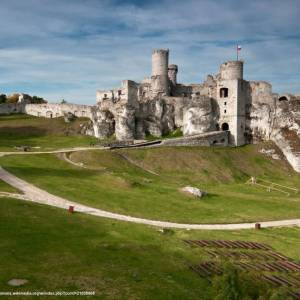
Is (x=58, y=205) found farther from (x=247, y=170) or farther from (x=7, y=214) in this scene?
(x=247, y=170)

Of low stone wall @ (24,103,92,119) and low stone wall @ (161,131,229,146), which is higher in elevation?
low stone wall @ (24,103,92,119)

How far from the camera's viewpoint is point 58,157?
6444cm

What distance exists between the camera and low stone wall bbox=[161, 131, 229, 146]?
3135 inches

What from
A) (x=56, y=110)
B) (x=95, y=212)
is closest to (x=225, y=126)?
(x=56, y=110)

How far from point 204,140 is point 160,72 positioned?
21756mm

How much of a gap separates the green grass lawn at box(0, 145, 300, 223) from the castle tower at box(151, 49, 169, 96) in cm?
2201

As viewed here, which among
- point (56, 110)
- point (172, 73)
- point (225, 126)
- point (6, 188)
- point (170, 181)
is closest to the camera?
point (6, 188)

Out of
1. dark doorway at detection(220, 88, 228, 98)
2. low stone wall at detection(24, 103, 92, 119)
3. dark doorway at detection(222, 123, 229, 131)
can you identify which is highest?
dark doorway at detection(220, 88, 228, 98)

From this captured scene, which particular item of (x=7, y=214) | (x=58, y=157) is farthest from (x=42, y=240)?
(x=58, y=157)

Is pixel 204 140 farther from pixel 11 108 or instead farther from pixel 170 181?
pixel 11 108

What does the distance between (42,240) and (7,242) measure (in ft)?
8.25

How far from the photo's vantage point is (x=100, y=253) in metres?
29.6

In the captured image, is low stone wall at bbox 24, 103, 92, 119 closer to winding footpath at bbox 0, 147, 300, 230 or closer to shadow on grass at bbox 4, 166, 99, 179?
shadow on grass at bbox 4, 166, 99, 179

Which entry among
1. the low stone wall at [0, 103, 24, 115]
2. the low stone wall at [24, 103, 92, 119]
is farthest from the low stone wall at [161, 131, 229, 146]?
the low stone wall at [0, 103, 24, 115]
